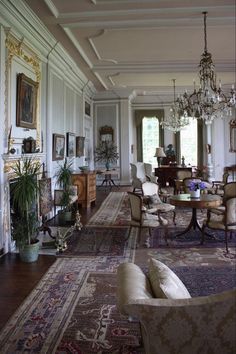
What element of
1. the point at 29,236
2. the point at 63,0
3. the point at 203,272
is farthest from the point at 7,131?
the point at 203,272

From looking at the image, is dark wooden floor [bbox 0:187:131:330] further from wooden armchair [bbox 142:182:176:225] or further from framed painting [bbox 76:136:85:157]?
framed painting [bbox 76:136:85:157]

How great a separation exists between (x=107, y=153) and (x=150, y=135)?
2.82m

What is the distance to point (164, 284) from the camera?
5.77 ft

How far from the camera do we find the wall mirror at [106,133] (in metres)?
13.4

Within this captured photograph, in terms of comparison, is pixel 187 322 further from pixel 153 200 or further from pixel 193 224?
pixel 153 200

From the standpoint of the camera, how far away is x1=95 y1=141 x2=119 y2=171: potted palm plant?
43.1 ft

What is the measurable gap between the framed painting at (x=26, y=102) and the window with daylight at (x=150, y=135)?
9399 mm

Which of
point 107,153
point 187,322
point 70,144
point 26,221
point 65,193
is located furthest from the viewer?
point 107,153

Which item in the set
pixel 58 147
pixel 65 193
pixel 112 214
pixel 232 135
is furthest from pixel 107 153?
pixel 65 193

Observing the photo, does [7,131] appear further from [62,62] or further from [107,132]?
[107,132]

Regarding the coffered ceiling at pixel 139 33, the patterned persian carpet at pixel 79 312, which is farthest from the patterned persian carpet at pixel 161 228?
the coffered ceiling at pixel 139 33

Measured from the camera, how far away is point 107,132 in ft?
43.9

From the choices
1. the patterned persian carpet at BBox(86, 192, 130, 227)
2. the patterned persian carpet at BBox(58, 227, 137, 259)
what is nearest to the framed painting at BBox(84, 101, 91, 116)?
the patterned persian carpet at BBox(86, 192, 130, 227)

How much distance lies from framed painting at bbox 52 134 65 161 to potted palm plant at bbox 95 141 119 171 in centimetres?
511
